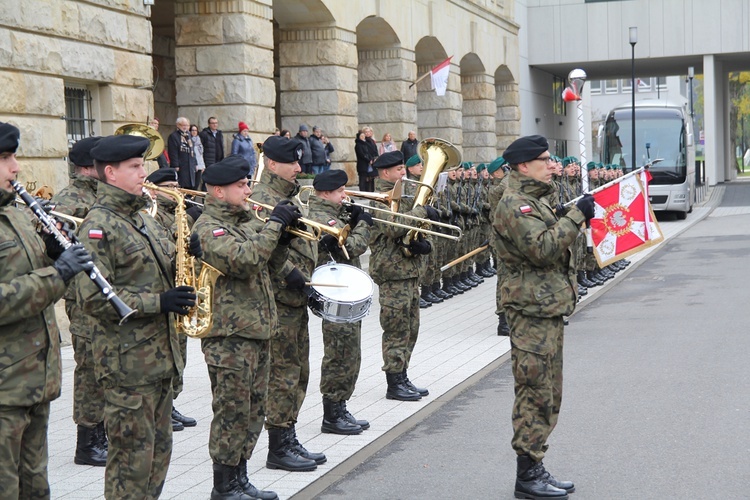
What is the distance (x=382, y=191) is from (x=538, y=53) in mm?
34784

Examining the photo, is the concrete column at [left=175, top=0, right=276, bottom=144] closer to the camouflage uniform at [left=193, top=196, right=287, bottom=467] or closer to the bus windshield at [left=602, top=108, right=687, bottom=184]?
the camouflage uniform at [left=193, top=196, right=287, bottom=467]

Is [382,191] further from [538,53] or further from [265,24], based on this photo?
[538,53]

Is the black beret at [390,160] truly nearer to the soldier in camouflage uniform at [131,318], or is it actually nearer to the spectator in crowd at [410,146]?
the soldier in camouflage uniform at [131,318]

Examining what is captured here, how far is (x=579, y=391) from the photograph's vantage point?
31.0ft

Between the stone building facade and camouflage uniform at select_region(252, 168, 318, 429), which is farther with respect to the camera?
the stone building facade

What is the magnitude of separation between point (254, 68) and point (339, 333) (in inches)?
425

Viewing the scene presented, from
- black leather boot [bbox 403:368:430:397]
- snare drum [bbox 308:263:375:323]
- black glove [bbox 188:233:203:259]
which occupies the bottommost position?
black leather boot [bbox 403:368:430:397]

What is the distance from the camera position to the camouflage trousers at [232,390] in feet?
20.5

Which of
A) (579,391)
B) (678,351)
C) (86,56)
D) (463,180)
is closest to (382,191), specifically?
(579,391)

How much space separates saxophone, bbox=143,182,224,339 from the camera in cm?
564

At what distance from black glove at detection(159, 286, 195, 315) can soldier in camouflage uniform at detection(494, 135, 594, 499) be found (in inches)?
83.5

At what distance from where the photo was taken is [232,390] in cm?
625

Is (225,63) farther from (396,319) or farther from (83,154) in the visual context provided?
(83,154)

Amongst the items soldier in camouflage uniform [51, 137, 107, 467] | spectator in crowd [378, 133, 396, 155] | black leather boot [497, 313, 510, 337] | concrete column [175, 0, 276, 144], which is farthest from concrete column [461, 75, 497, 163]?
soldier in camouflage uniform [51, 137, 107, 467]
